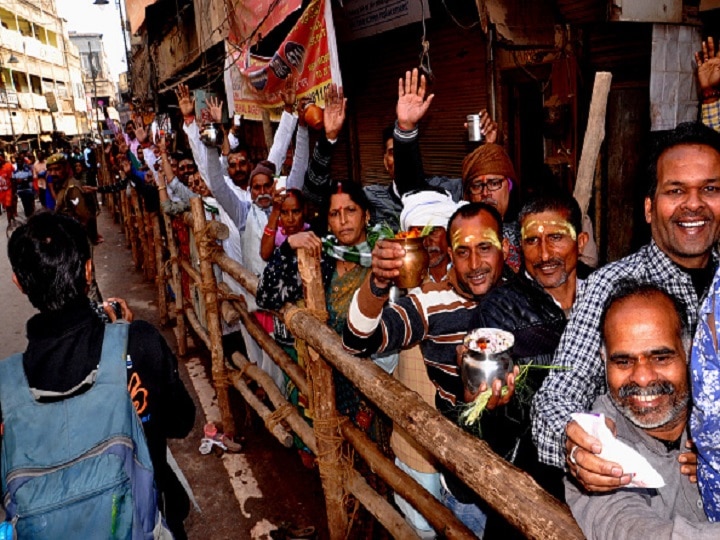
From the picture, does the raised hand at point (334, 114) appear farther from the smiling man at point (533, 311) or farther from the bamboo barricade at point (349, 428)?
the smiling man at point (533, 311)

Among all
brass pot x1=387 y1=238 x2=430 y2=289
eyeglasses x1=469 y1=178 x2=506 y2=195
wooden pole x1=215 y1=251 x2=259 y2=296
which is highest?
eyeglasses x1=469 y1=178 x2=506 y2=195

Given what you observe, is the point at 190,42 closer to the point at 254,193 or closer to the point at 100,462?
the point at 254,193

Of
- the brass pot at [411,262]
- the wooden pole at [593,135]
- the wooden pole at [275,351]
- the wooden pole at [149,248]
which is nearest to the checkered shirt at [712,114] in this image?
the wooden pole at [593,135]

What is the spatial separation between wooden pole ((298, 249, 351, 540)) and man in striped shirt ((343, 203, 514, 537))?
21.6 inches

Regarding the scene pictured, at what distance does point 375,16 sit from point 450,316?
465 centimetres

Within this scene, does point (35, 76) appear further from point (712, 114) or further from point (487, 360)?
point (487, 360)

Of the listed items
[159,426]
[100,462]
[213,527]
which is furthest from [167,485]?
[213,527]

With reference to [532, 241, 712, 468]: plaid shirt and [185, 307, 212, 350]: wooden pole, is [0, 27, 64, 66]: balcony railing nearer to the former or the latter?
[185, 307, 212, 350]: wooden pole

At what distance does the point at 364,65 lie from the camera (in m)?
7.18

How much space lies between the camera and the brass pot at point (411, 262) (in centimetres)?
198

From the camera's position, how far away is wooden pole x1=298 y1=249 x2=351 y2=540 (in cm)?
270

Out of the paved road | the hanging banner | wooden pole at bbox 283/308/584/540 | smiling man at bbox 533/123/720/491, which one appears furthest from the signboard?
the paved road

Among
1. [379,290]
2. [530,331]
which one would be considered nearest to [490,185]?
[530,331]

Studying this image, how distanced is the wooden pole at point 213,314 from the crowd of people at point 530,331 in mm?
1505
